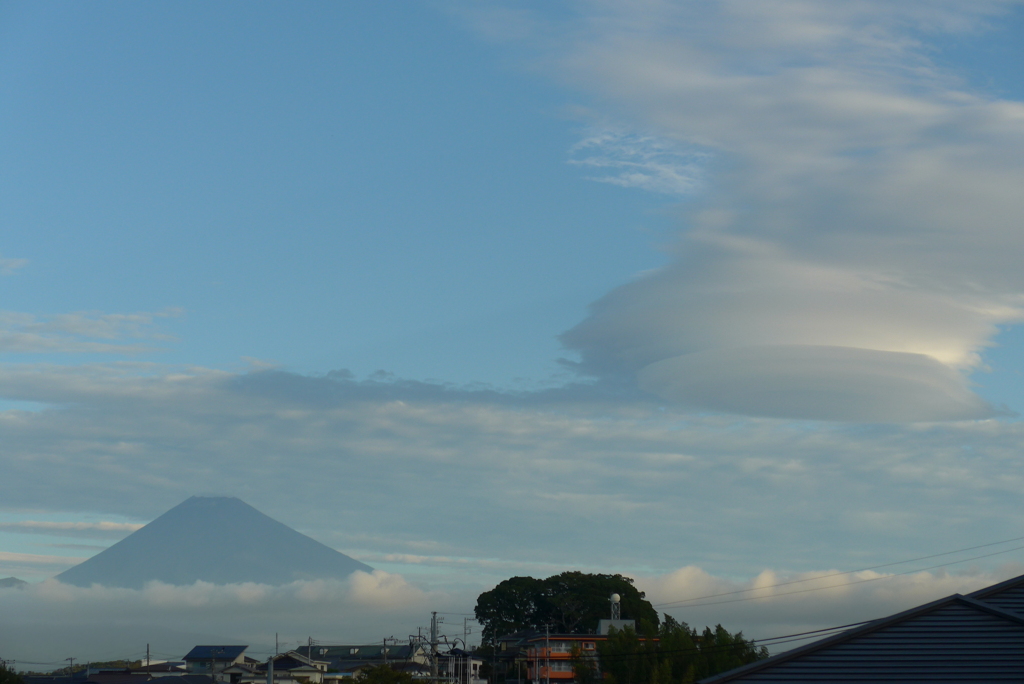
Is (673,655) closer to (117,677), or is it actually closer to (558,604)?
(558,604)

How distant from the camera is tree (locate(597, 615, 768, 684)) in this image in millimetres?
61000

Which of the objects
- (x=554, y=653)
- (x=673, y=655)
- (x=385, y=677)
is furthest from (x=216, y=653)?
(x=673, y=655)

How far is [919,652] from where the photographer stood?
995 inches

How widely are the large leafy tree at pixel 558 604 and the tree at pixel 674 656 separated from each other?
4755 cm

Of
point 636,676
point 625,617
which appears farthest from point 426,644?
point 625,617

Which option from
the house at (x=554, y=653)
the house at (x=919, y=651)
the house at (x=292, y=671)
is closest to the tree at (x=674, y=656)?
the house at (x=554, y=653)

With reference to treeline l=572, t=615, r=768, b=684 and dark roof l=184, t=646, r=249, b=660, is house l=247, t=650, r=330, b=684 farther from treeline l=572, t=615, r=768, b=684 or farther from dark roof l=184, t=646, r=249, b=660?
treeline l=572, t=615, r=768, b=684

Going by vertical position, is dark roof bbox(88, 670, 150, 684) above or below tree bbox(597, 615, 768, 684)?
below

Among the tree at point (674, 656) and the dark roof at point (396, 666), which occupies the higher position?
Answer: the tree at point (674, 656)

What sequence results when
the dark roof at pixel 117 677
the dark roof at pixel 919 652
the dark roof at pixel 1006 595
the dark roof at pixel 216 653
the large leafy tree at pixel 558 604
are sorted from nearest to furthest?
the dark roof at pixel 919 652
the dark roof at pixel 1006 595
the dark roof at pixel 117 677
the dark roof at pixel 216 653
the large leafy tree at pixel 558 604

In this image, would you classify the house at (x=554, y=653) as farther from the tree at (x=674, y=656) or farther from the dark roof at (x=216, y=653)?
the dark roof at (x=216, y=653)

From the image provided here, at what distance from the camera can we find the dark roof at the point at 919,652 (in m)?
24.8

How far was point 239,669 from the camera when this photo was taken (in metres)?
99.1

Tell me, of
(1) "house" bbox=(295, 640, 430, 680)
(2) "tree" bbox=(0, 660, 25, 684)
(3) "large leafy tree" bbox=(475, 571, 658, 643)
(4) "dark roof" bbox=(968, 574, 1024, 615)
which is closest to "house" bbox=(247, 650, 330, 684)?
(1) "house" bbox=(295, 640, 430, 680)
